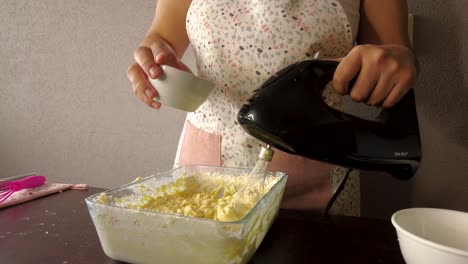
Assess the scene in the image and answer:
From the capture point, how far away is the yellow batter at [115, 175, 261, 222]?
363mm

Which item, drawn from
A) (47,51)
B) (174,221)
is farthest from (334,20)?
(47,51)

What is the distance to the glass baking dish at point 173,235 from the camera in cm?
30

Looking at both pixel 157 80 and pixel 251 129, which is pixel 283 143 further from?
pixel 157 80

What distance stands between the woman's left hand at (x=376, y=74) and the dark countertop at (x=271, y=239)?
0.17 metres

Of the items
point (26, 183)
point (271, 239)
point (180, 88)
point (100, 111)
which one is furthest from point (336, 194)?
point (100, 111)

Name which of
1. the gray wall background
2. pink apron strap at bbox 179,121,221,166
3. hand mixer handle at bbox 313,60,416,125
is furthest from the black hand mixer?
the gray wall background

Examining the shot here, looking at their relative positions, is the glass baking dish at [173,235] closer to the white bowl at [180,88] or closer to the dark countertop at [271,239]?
the dark countertop at [271,239]

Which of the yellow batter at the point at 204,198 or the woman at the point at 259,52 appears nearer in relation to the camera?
the yellow batter at the point at 204,198

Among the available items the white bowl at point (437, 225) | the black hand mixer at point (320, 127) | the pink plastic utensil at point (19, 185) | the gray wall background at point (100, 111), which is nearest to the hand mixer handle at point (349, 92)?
the black hand mixer at point (320, 127)

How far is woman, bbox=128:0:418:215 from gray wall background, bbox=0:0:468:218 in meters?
0.22

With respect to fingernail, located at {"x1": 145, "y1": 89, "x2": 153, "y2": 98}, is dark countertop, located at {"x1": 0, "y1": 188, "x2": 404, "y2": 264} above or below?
below

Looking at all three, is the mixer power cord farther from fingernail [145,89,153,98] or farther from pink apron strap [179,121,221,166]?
fingernail [145,89,153,98]

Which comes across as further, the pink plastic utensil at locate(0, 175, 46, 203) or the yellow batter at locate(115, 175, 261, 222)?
the pink plastic utensil at locate(0, 175, 46, 203)

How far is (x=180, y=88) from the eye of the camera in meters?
0.44
